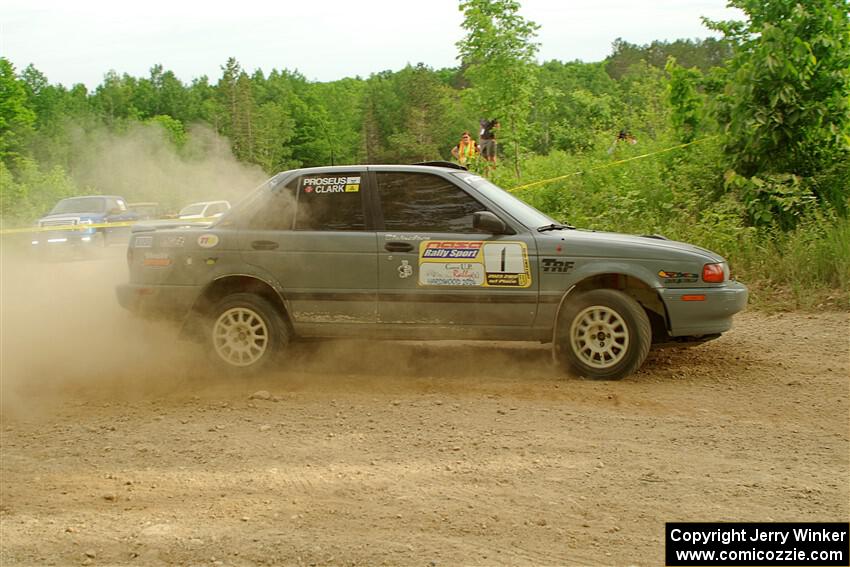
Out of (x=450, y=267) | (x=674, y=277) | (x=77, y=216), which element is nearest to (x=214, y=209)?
(x=77, y=216)

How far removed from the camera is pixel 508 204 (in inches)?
294

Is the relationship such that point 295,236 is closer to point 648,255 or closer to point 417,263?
point 417,263

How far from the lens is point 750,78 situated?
464 inches

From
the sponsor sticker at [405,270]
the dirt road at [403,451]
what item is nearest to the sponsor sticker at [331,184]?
the sponsor sticker at [405,270]

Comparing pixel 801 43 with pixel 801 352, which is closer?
pixel 801 352

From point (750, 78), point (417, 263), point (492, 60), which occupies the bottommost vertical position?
point (417, 263)

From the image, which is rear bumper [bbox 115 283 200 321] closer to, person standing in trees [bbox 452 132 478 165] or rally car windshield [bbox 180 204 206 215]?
person standing in trees [bbox 452 132 478 165]

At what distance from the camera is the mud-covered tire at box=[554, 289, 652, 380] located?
273 inches

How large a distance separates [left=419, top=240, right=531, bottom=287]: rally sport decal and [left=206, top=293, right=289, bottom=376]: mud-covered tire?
4.48 ft

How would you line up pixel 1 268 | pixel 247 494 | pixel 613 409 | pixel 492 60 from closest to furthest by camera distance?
pixel 247 494, pixel 613 409, pixel 1 268, pixel 492 60

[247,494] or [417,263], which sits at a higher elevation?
[417,263]

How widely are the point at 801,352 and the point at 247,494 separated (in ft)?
18.2

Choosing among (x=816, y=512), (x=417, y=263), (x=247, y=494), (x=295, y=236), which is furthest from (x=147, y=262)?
(x=816, y=512)

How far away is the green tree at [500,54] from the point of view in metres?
17.1
